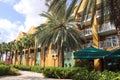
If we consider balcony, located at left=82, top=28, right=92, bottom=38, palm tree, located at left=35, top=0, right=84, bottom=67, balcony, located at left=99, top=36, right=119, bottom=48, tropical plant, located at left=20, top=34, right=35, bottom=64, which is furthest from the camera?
tropical plant, located at left=20, top=34, right=35, bottom=64

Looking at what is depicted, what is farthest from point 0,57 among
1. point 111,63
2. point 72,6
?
point 72,6

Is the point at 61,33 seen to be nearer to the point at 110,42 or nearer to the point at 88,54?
the point at 110,42

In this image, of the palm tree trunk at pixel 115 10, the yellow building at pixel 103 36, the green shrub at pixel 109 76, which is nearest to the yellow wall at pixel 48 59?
the yellow building at pixel 103 36

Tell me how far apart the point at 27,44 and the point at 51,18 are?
24.7 meters

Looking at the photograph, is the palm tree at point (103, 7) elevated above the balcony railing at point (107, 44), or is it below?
above

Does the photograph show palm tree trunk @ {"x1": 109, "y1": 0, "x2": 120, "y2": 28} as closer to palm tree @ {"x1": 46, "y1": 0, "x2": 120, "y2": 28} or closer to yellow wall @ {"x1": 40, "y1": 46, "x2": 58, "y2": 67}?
palm tree @ {"x1": 46, "y1": 0, "x2": 120, "y2": 28}

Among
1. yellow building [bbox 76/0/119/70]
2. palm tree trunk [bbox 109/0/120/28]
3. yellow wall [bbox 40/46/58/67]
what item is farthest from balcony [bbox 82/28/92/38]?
palm tree trunk [bbox 109/0/120/28]

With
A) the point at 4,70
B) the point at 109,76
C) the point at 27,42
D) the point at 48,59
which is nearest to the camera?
the point at 109,76

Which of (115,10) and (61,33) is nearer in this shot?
(115,10)

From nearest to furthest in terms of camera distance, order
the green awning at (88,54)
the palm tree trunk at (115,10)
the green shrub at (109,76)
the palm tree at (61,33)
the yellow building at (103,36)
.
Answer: the green shrub at (109,76) → the palm tree trunk at (115,10) → the green awning at (88,54) → the palm tree at (61,33) → the yellow building at (103,36)

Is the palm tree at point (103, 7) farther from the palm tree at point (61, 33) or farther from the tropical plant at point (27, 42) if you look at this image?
the tropical plant at point (27, 42)

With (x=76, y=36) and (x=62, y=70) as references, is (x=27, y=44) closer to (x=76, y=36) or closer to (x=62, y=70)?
(x=76, y=36)

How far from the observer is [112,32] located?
3434cm

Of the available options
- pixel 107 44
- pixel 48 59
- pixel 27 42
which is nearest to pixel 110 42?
pixel 107 44
